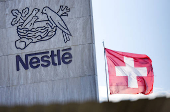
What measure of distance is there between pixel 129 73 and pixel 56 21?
2857 mm

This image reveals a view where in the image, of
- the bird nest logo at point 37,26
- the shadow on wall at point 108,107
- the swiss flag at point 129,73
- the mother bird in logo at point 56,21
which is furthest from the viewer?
the swiss flag at point 129,73

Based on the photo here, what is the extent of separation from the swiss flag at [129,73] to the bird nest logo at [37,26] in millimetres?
2135

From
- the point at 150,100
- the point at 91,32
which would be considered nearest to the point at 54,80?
the point at 91,32

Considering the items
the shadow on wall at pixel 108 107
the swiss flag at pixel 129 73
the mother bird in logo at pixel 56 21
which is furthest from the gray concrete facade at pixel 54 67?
the shadow on wall at pixel 108 107

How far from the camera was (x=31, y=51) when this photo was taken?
263 inches

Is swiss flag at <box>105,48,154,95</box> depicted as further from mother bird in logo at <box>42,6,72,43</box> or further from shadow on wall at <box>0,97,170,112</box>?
shadow on wall at <box>0,97,170,112</box>

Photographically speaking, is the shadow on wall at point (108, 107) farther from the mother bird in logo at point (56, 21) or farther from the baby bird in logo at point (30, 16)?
the baby bird in logo at point (30, 16)

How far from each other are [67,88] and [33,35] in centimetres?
146

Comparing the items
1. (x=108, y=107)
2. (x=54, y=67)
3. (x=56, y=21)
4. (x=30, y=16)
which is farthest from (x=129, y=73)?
(x=108, y=107)

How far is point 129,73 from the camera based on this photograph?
841 cm

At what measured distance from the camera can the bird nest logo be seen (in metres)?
6.65

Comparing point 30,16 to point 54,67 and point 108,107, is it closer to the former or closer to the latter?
point 54,67

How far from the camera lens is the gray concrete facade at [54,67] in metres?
6.31

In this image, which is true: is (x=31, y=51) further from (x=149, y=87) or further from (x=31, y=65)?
(x=149, y=87)
